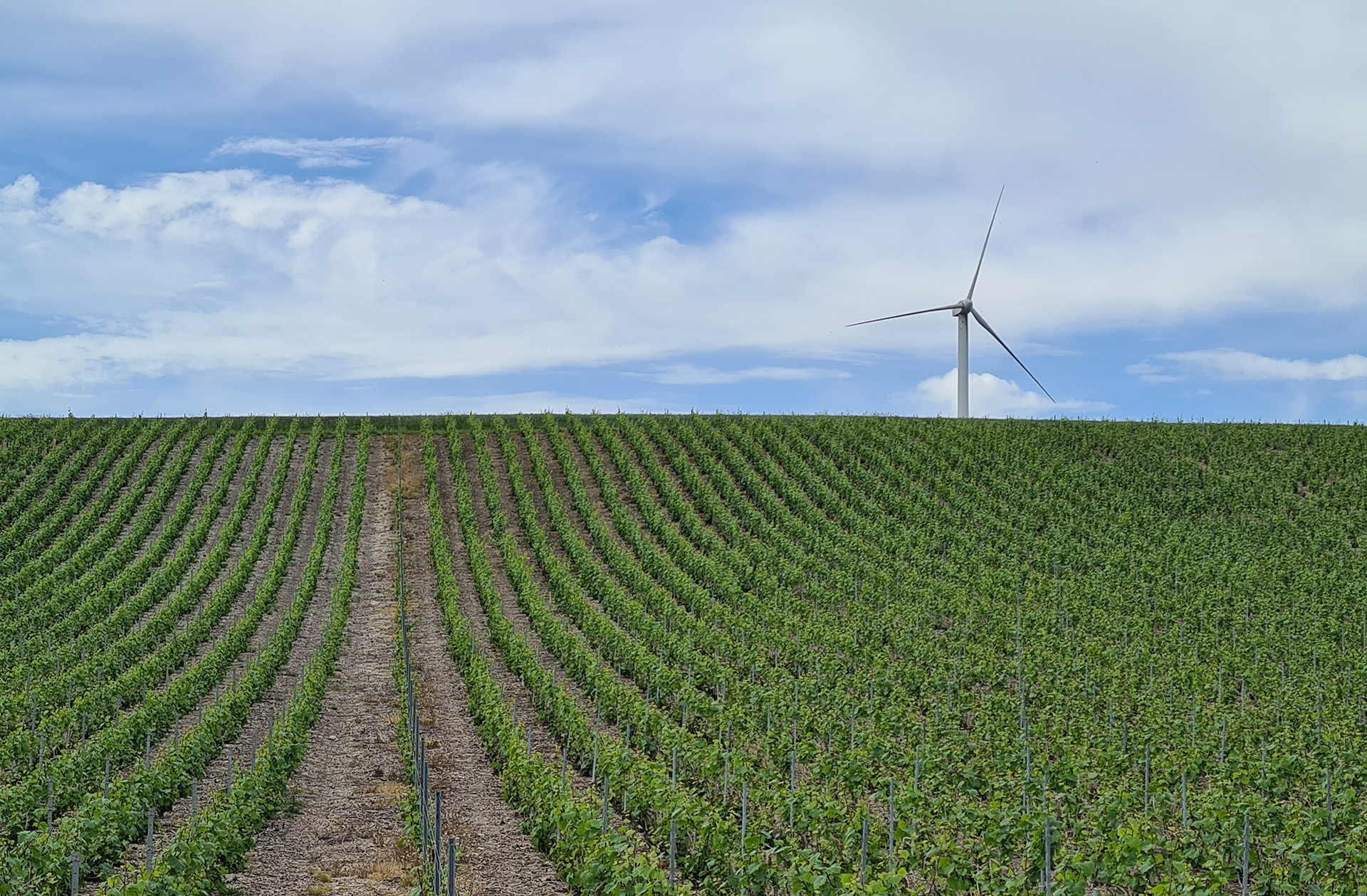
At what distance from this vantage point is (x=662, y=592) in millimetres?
32281

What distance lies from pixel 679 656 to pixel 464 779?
26.8 feet

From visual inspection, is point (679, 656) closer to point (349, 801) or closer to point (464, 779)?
point (464, 779)

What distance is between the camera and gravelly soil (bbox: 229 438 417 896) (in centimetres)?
1375

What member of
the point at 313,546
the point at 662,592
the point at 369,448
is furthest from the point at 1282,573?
the point at 369,448

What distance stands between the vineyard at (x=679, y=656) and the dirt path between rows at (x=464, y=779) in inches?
3.9

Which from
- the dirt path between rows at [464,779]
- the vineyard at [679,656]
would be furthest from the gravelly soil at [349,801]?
the dirt path between rows at [464,779]

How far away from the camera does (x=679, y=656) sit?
25.6 metres

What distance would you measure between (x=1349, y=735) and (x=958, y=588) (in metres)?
13.7

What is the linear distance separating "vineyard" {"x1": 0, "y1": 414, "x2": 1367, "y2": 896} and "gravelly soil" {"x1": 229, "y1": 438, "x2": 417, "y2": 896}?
94 mm

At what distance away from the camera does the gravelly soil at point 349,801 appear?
1375cm

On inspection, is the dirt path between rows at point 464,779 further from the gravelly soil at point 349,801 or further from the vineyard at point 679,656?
the gravelly soil at point 349,801

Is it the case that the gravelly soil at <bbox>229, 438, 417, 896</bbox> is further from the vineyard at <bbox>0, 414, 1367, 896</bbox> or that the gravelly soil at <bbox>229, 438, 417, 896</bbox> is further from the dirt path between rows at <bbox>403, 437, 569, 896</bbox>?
the dirt path between rows at <bbox>403, 437, 569, 896</bbox>

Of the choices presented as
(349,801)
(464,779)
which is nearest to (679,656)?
(464,779)

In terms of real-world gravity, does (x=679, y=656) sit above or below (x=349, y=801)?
above
